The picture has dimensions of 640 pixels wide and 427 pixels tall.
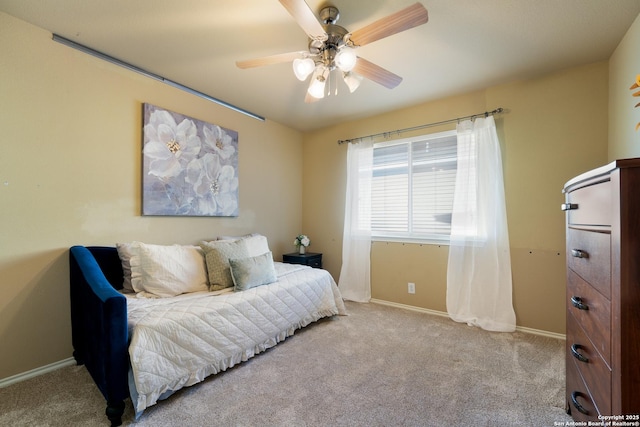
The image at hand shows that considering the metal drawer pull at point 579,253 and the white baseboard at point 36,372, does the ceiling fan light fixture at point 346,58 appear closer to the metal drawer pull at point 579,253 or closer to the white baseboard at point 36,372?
the metal drawer pull at point 579,253

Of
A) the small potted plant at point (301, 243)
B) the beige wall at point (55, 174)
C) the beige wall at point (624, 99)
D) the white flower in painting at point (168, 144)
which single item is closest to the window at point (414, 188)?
the small potted plant at point (301, 243)

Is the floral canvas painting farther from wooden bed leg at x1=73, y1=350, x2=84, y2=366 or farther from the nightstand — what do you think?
wooden bed leg at x1=73, y1=350, x2=84, y2=366

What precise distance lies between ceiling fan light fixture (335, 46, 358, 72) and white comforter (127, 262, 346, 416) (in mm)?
1765

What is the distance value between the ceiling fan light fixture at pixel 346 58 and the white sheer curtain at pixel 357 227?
1889 millimetres

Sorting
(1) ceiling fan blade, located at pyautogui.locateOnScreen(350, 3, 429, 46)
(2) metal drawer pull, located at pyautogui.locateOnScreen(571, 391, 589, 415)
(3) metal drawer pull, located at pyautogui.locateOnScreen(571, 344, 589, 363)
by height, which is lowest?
(2) metal drawer pull, located at pyautogui.locateOnScreen(571, 391, 589, 415)

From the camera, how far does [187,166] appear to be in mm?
2764

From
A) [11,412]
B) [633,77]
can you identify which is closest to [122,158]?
[11,412]

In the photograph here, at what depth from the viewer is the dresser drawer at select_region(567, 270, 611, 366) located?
986 mm

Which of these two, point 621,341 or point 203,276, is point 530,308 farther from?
point 203,276

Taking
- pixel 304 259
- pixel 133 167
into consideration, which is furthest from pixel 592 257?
pixel 133 167

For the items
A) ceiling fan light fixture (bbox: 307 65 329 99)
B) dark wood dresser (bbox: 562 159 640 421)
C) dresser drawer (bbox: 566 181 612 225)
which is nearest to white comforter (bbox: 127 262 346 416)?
ceiling fan light fixture (bbox: 307 65 329 99)

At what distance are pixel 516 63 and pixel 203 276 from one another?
322 centimetres

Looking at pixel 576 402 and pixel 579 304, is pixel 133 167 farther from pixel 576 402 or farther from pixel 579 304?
pixel 576 402

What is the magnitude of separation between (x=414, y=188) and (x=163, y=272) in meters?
2.71
